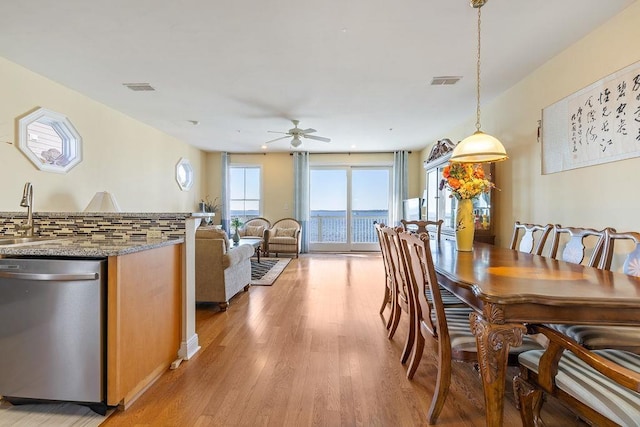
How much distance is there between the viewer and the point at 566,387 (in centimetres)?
116

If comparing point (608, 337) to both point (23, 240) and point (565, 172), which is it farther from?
point (23, 240)

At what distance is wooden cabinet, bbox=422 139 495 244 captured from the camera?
3920mm

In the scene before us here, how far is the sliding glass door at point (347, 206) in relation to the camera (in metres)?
7.78

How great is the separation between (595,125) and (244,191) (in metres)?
6.90

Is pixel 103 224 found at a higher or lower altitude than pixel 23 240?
higher

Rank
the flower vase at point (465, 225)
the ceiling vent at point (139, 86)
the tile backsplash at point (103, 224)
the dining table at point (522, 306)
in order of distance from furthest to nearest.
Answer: the ceiling vent at point (139, 86) → the flower vase at point (465, 225) → the tile backsplash at point (103, 224) → the dining table at point (522, 306)

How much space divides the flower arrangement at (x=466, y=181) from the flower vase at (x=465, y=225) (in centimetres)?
7

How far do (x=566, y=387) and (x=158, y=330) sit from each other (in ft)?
7.08

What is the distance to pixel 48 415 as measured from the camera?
1.65 metres

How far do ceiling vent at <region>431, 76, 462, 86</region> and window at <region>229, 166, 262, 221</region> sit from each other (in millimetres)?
5282

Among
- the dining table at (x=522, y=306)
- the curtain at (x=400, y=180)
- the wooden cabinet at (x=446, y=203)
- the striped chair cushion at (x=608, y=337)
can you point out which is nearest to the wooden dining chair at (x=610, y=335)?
the striped chair cushion at (x=608, y=337)

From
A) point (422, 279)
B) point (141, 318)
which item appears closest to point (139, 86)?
point (141, 318)

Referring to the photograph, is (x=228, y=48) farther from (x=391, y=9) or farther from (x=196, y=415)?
(x=196, y=415)

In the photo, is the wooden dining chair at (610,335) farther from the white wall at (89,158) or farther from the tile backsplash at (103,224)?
the white wall at (89,158)
